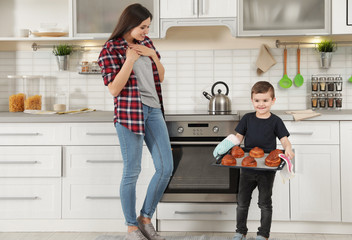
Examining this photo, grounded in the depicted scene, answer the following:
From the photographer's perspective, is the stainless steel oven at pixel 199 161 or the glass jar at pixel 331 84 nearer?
the stainless steel oven at pixel 199 161

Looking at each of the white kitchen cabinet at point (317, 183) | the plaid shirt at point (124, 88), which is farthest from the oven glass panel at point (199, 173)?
the plaid shirt at point (124, 88)

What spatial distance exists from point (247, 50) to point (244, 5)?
43 centimetres

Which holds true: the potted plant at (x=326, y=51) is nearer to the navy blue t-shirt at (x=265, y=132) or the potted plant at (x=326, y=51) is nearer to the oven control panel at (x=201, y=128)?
the oven control panel at (x=201, y=128)

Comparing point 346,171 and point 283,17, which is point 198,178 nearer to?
point 346,171

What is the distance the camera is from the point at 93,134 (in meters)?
3.11

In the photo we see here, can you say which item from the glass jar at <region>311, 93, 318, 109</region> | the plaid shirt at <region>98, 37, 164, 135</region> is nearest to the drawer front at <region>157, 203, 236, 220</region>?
the plaid shirt at <region>98, 37, 164, 135</region>

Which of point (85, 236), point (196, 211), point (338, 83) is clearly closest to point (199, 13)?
point (338, 83)

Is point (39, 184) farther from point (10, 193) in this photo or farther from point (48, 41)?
point (48, 41)

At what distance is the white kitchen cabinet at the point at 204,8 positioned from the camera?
3.35 m

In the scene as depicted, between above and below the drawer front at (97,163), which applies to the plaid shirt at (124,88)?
above

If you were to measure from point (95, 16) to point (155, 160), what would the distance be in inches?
54.2

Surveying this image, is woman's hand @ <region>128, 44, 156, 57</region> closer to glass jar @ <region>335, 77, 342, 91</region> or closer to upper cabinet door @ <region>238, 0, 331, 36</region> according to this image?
upper cabinet door @ <region>238, 0, 331, 36</region>

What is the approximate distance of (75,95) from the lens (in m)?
3.81

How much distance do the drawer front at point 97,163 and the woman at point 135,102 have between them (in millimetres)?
449
